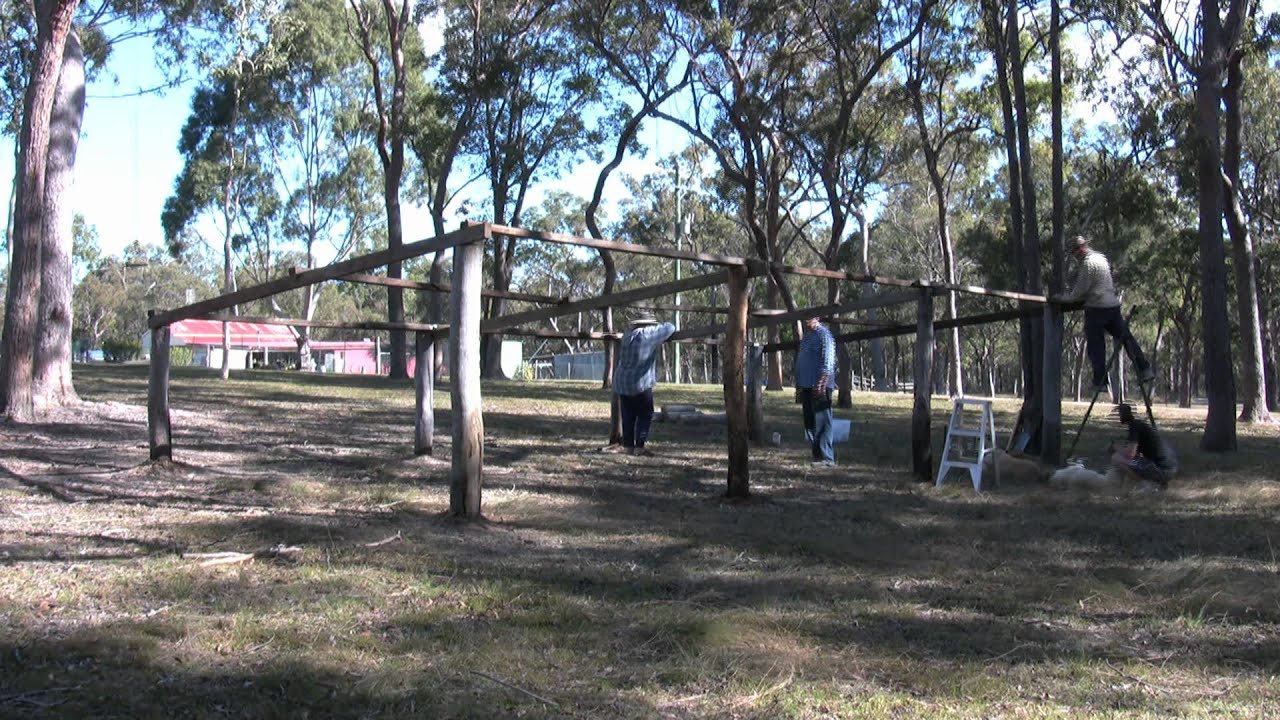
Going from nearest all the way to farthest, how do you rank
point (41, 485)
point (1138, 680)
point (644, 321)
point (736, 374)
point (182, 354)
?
point (1138, 680) → point (736, 374) → point (41, 485) → point (644, 321) → point (182, 354)

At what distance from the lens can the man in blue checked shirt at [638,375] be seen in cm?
1084

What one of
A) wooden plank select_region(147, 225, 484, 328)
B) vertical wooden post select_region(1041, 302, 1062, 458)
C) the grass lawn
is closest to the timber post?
wooden plank select_region(147, 225, 484, 328)

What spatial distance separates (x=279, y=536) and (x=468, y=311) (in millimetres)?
1901

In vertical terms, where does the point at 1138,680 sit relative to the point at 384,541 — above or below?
below

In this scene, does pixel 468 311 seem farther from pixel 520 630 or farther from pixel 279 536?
pixel 520 630

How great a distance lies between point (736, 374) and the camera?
8.05 m

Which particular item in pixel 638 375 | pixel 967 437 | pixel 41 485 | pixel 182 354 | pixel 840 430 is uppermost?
pixel 182 354

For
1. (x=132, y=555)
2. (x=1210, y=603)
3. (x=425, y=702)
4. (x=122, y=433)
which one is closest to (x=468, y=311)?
(x=132, y=555)

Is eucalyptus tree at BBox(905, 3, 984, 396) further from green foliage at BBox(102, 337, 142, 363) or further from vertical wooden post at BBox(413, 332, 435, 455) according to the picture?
green foliage at BBox(102, 337, 142, 363)

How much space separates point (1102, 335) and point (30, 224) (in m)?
12.3

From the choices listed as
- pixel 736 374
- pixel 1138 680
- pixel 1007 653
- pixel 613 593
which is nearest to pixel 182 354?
pixel 736 374

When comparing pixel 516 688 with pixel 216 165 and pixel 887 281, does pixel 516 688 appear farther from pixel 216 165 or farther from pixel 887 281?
pixel 216 165

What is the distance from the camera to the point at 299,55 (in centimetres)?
3256

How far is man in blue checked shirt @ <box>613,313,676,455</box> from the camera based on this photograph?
10.8 meters
